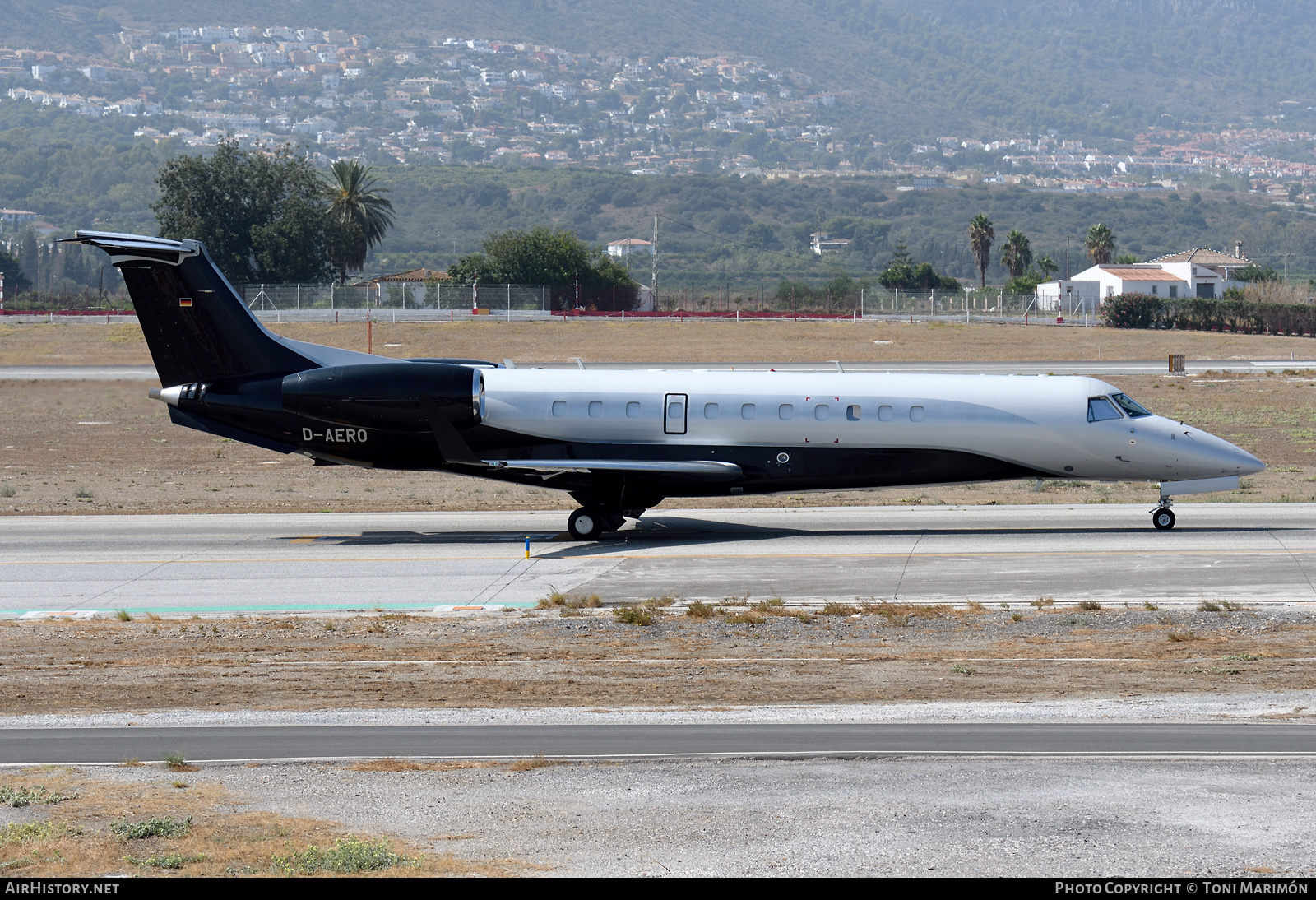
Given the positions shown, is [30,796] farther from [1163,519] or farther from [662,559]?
[1163,519]

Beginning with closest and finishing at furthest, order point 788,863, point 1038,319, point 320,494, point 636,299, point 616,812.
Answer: point 788,863, point 616,812, point 320,494, point 1038,319, point 636,299

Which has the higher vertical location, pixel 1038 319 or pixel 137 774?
pixel 1038 319

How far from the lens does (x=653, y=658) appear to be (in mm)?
17875

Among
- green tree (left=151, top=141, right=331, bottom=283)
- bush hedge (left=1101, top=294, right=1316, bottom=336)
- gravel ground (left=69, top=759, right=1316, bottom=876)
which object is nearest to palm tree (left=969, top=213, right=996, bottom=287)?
bush hedge (left=1101, top=294, right=1316, bottom=336)

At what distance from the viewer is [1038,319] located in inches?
3986

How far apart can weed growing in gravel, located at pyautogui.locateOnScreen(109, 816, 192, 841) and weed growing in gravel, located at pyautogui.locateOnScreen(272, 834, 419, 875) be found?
1231 mm

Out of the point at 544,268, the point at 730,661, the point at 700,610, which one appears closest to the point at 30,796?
the point at 730,661

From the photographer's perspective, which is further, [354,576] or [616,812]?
[354,576]

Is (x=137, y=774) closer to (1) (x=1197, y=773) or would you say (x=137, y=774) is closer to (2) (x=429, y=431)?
(1) (x=1197, y=773)

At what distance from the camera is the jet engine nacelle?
27.5 m

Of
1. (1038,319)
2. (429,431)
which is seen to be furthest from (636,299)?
(429,431)

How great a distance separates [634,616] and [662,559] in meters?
5.38

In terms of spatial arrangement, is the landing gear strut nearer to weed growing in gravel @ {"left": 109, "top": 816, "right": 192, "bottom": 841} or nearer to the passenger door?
the passenger door
